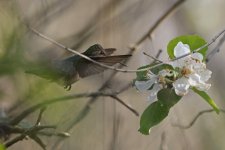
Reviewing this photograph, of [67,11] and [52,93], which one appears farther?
[67,11]

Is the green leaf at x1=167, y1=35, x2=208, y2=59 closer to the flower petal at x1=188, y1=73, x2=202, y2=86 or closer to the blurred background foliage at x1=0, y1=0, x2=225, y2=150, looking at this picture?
the flower petal at x1=188, y1=73, x2=202, y2=86

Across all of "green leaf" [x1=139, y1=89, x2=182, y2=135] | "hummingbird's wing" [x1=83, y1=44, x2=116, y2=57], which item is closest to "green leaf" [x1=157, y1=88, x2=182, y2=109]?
"green leaf" [x1=139, y1=89, x2=182, y2=135]

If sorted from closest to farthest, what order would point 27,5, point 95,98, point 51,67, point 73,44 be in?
point 51,67 < point 27,5 < point 95,98 < point 73,44

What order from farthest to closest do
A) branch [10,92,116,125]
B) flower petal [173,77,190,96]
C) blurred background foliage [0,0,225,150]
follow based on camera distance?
blurred background foliage [0,0,225,150] < flower petal [173,77,190,96] < branch [10,92,116,125]

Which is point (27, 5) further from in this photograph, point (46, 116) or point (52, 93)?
point (52, 93)

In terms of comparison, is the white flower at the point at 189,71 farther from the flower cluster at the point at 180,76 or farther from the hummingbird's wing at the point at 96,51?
the hummingbird's wing at the point at 96,51

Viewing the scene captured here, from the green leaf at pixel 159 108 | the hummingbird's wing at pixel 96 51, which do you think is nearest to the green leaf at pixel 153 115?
the green leaf at pixel 159 108

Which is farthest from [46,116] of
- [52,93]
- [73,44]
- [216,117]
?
[216,117]
